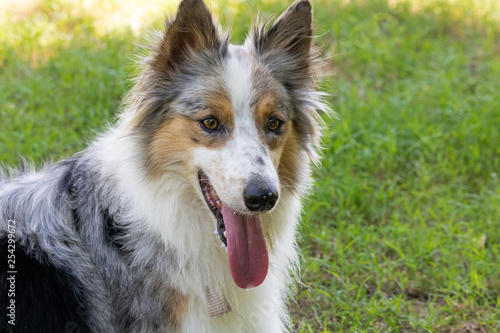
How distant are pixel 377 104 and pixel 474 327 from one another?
116 inches

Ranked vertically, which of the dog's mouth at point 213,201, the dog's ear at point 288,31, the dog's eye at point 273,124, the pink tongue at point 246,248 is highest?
the dog's ear at point 288,31

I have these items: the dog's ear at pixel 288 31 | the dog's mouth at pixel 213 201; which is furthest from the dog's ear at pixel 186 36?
the dog's mouth at pixel 213 201

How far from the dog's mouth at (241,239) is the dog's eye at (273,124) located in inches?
18.3

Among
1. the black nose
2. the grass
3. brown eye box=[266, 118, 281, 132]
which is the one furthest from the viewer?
the grass

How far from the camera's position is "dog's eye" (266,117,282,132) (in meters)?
3.26

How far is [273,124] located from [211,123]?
1.22 ft

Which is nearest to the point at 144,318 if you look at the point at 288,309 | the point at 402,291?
the point at 288,309

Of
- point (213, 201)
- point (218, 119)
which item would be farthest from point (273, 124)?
point (213, 201)

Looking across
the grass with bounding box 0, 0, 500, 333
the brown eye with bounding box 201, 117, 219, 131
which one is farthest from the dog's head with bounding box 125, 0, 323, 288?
the grass with bounding box 0, 0, 500, 333

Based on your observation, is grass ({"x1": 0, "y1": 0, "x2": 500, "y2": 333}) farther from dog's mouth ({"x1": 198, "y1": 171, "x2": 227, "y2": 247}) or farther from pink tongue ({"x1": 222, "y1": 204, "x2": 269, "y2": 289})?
dog's mouth ({"x1": 198, "y1": 171, "x2": 227, "y2": 247})

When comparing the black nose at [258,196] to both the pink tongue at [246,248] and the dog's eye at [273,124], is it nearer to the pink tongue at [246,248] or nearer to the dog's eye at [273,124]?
→ the pink tongue at [246,248]

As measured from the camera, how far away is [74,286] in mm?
3146

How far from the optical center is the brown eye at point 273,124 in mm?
3256

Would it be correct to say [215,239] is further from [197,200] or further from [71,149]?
[71,149]
